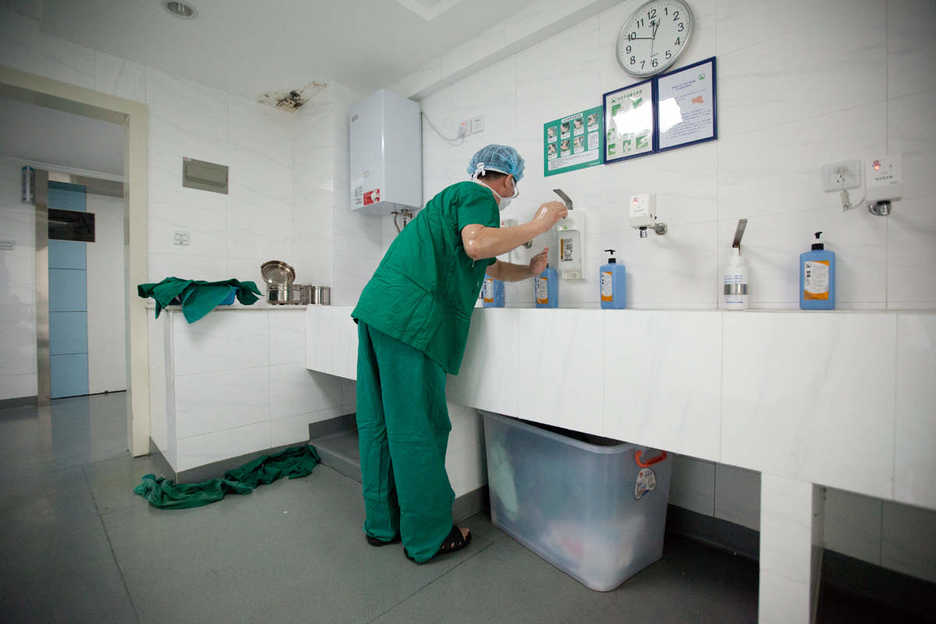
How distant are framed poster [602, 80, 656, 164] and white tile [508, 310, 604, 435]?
2.72 feet

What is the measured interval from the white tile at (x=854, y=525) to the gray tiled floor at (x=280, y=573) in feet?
0.90

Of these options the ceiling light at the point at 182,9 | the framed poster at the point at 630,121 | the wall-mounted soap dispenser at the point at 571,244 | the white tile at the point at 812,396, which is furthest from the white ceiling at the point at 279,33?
the white tile at the point at 812,396

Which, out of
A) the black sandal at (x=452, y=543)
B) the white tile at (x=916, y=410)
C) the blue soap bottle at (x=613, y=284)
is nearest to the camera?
the white tile at (x=916, y=410)

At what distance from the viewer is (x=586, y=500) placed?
4.16ft

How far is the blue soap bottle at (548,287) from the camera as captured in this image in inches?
69.9

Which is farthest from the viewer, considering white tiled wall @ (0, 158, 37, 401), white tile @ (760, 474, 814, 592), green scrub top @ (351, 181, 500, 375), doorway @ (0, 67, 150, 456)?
white tiled wall @ (0, 158, 37, 401)

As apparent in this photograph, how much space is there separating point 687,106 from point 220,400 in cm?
238

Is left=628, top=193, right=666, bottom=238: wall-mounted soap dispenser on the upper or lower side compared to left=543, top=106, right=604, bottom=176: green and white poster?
lower

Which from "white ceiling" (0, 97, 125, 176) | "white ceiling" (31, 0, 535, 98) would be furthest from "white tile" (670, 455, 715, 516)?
"white ceiling" (0, 97, 125, 176)

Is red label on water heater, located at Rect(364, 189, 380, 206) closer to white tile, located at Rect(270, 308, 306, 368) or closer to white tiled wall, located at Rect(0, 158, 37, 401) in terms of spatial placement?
white tile, located at Rect(270, 308, 306, 368)

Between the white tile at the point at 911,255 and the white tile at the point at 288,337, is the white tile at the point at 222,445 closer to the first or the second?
the white tile at the point at 288,337

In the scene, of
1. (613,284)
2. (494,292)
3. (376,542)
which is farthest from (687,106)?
(376,542)

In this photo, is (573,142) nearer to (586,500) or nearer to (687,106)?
(687,106)

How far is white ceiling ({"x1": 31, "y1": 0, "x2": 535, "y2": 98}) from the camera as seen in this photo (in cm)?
194
